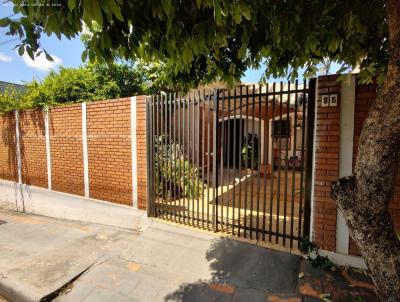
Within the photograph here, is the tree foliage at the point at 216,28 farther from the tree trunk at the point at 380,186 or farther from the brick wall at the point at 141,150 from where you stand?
the brick wall at the point at 141,150

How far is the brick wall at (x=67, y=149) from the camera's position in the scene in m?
6.23

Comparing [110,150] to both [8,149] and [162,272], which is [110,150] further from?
[8,149]

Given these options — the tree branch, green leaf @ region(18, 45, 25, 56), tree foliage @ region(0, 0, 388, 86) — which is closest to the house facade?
tree foliage @ region(0, 0, 388, 86)

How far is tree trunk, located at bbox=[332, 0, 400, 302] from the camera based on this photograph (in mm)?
1627

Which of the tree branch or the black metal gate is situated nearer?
the tree branch

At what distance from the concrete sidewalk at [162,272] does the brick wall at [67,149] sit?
6.11ft

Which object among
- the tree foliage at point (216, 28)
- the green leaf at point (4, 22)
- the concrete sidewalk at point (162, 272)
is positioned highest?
the tree foliage at point (216, 28)

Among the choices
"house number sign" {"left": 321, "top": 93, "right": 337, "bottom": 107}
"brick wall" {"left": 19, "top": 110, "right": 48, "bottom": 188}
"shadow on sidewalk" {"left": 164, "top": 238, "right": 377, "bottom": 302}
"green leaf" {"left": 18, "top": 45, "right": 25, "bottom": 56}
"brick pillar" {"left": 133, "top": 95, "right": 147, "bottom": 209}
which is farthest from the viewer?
"brick wall" {"left": 19, "top": 110, "right": 48, "bottom": 188}

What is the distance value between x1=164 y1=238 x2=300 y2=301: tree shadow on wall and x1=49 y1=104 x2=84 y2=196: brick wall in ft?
13.6

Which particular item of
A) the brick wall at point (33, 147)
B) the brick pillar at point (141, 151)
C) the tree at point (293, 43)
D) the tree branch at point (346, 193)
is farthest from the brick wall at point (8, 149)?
the tree branch at point (346, 193)

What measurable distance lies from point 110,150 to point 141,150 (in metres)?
0.92

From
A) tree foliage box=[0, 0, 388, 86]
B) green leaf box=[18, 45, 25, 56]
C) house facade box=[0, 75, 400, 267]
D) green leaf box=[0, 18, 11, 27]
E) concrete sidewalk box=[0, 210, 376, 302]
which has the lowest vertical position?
concrete sidewalk box=[0, 210, 376, 302]

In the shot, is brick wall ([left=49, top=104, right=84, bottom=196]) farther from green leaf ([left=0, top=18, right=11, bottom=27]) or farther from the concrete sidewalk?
green leaf ([left=0, top=18, right=11, bottom=27])

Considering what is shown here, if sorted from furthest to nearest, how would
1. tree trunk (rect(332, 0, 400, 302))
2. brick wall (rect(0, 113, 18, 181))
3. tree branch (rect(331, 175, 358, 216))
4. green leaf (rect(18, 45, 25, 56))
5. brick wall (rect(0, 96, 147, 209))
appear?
brick wall (rect(0, 113, 18, 181))
brick wall (rect(0, 96, 147, 209))
green leaf (rect(18, 45, 25, 56))
tree branch (rect(331, 175, 358, 216))
tree trunk (rect(332, 0, 400, 302))
